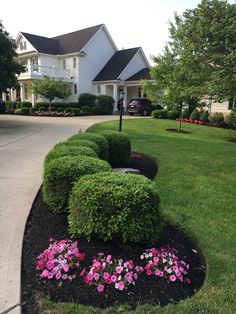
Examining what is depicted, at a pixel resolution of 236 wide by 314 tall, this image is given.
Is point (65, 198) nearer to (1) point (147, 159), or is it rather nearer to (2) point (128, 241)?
(2) point (128, 241)

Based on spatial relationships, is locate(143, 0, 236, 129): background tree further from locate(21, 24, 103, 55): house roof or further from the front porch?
locate(21, 24, 103, 55): house roof

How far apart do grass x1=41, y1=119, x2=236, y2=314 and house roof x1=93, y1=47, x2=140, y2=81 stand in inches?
907

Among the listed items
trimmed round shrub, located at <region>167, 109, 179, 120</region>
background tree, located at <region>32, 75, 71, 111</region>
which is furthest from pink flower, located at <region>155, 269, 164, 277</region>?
background tree, located at <region>32, 75, 71, 111</region>

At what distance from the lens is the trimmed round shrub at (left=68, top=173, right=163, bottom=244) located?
9.75 ft

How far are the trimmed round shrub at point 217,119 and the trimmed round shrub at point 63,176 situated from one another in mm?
16955

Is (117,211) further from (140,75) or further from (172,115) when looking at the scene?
(140,75)

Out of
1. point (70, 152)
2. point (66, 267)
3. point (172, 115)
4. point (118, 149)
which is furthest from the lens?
point (172, 115)

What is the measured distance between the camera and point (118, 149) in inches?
279

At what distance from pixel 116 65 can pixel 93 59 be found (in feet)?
8.90

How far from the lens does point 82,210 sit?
3154 mm

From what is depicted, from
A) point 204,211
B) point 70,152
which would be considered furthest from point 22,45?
point 204,211

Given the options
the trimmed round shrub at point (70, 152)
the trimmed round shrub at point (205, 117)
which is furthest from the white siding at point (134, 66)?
the trimmed round shrub at point (70, 152)

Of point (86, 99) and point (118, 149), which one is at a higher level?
point (86, 99)

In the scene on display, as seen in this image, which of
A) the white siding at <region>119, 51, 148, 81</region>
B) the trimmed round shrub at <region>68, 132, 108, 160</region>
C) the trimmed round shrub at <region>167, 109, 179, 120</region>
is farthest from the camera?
the white siding at <region>119, 51, 148, 81</region>
